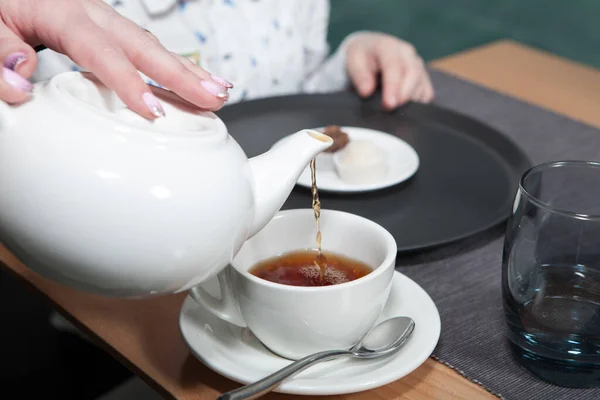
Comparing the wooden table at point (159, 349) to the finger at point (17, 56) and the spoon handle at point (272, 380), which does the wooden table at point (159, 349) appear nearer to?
the spoon handle at point (272, 380)

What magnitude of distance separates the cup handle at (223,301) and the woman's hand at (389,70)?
55 cm

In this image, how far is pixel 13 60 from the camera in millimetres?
508

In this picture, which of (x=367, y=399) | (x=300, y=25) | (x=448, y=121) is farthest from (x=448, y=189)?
(x=300, y=25)

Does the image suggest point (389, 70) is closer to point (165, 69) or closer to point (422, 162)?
point (422, 162)

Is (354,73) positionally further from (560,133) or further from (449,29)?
(449,29)

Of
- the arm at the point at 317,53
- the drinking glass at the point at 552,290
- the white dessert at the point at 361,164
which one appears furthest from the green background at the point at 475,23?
the drinking glass at the point at 552,290

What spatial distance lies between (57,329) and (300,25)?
864mm

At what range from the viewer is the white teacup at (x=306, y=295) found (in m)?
0.55

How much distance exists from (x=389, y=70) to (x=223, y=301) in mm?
632

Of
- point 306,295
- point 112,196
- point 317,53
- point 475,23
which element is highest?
point 112,196

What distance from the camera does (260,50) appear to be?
1.28m

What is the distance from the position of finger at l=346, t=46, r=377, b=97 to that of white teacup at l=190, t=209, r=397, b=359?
0.52 metres

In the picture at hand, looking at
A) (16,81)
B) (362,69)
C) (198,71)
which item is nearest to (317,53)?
(362,69)

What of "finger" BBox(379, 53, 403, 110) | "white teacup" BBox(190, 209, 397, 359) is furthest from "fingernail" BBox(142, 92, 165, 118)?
"finger" BBox(379, 53, 403, 110)
